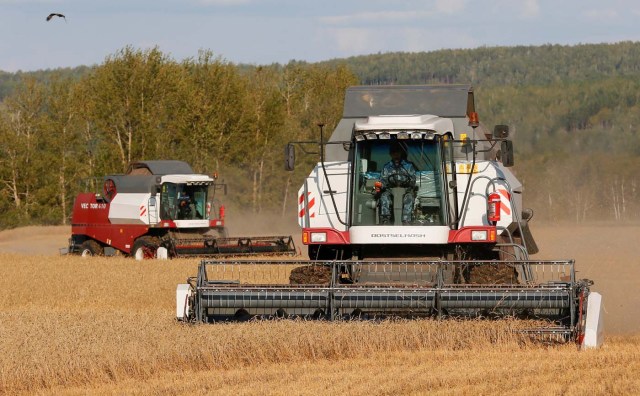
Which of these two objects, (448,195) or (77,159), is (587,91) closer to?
(77,159)

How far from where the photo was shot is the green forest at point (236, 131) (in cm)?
3784

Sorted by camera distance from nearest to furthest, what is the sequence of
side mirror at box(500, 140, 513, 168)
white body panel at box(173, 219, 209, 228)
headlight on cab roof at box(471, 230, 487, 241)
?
side mirror at box(500, 140, 513, 168) → headlight on cab roof at box(471, 230, 487, 241) → white body panel at box(173, 219, 209, 228)

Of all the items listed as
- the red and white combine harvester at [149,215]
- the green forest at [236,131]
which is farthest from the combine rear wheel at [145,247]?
the green forest at [236,131]

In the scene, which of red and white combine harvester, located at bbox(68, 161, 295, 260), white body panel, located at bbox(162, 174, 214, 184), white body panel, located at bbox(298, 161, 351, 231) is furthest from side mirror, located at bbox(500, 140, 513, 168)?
white body panel, located at bbox(162, 174, 214, 184)

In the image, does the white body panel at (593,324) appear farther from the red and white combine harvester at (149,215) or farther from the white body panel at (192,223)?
the white body panel at (192,223)

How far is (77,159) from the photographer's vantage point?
47.1 meters

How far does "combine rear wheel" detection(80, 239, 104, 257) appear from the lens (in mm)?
25406

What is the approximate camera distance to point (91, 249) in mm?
25469

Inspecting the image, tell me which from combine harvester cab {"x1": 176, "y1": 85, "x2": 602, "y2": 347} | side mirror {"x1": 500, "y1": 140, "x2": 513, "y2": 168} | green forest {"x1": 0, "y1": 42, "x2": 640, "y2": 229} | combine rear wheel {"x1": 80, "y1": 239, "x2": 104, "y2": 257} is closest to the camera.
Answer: combine harvester cab {"x1": 176, "y1": 85, "x2": 602, "y2": 347}

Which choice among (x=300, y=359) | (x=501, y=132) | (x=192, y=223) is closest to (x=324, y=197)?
(x=501, y=132)

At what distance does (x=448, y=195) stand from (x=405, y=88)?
2.34 metres

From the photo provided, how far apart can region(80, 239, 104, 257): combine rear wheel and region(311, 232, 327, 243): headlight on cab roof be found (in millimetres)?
15028

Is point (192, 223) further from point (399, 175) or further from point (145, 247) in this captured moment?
point (399, 175)

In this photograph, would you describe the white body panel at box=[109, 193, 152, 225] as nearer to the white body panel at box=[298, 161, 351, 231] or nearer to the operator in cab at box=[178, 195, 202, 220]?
the operator in cab at box=[178, 195, 202, 220]
